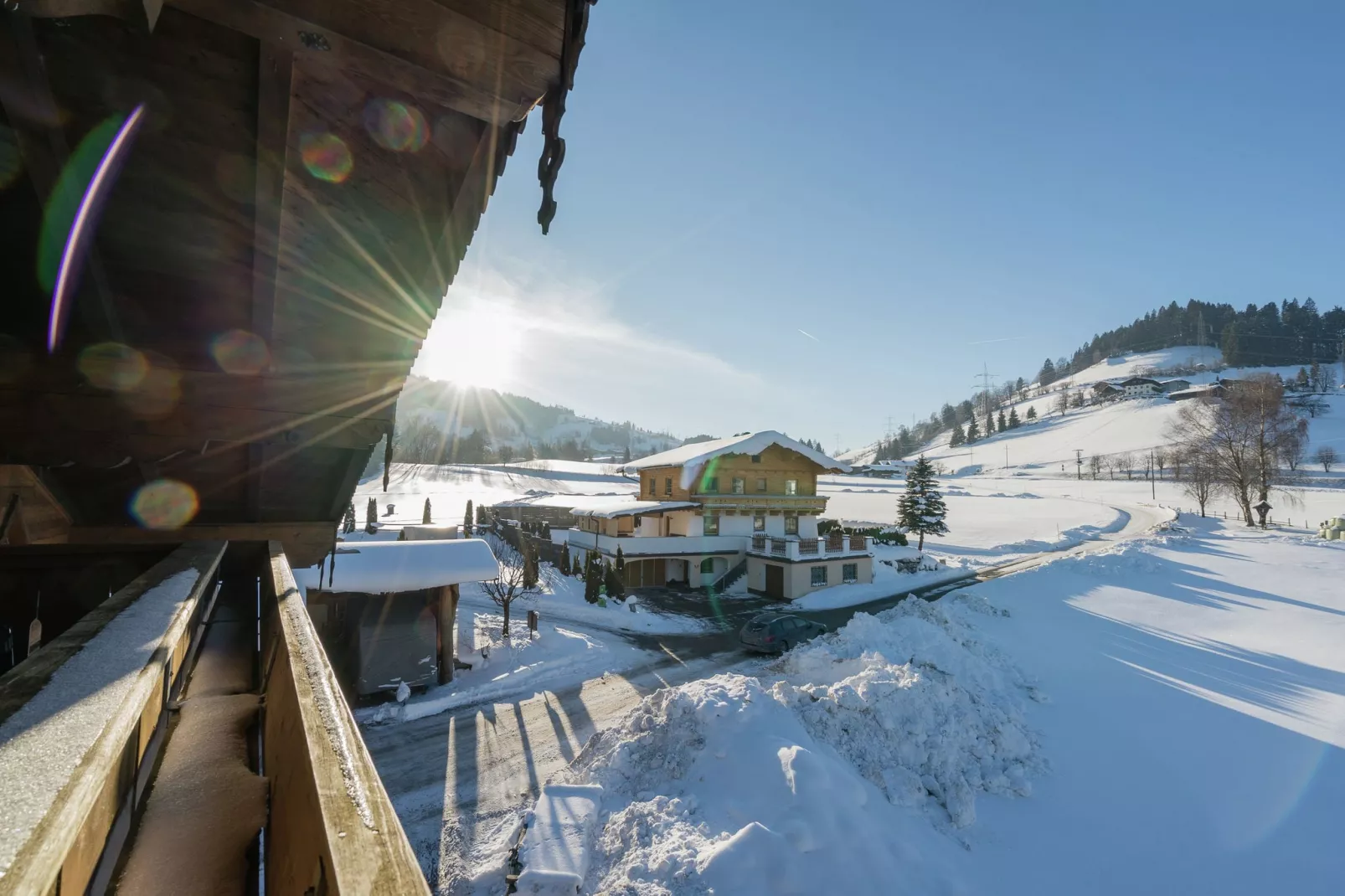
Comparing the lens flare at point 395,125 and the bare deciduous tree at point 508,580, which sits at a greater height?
the lens flare at point 395,125

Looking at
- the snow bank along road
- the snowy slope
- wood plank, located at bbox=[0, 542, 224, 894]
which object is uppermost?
the snowy slope

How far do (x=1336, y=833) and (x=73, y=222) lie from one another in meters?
15.5

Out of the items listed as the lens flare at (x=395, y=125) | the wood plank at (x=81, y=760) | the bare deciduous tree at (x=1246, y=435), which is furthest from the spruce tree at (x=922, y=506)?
the wood plank at (x=81, y=760)

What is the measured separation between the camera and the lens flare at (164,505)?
21.0 ft

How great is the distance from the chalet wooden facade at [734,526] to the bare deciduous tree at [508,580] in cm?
369

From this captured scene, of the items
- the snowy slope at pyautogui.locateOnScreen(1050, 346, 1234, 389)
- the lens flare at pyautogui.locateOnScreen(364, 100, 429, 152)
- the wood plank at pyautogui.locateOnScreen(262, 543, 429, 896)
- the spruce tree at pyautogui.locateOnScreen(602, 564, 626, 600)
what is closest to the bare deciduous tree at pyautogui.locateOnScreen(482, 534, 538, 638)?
the spruce tree at pyautogui.locateOnScreen(602, 564, 626, 600)

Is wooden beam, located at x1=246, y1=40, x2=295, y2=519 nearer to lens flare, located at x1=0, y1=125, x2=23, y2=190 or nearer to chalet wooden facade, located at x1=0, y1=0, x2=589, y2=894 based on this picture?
chalet wooden facade, located at x1=0, y1=0, x2=589, y2=894

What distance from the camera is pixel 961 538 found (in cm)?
4709

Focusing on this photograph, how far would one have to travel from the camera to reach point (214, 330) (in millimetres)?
4688

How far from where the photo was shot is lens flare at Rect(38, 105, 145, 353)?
297 centimetres

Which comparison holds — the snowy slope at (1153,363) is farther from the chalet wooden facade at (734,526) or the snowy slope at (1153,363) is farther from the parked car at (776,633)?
the parked car at (776,633)

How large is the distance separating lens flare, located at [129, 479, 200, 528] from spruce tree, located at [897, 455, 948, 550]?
42.5 metres

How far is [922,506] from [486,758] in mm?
38545

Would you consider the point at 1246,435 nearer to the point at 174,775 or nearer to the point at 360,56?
the point at 360,56
